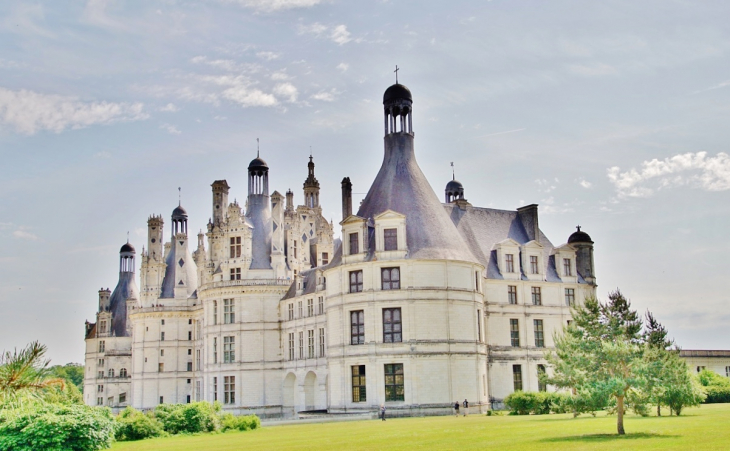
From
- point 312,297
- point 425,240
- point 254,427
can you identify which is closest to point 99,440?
point 254,427

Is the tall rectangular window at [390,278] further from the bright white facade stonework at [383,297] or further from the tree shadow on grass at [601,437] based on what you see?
the tree shadow on grass at [601,437]

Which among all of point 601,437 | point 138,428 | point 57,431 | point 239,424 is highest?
point 57,431

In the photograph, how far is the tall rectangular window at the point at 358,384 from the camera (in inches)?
2110

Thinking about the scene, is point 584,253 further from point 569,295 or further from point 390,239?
point 390,239

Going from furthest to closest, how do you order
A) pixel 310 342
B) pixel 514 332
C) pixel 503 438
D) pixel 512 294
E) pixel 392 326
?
pixel 310 342 < pixel 512 294 < pixel 514 332 < pixel 392 326 < pixel 503 438

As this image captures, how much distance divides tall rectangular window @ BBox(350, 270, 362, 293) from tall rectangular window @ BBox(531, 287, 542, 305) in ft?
50.6

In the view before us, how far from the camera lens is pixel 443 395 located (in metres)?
52.2

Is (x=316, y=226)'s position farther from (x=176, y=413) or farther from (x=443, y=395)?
(x=176, y=413)

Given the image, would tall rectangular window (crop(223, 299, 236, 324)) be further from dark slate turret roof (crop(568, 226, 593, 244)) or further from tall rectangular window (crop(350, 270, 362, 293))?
dark slate turret roof (crop(568, 226, 593, 244))

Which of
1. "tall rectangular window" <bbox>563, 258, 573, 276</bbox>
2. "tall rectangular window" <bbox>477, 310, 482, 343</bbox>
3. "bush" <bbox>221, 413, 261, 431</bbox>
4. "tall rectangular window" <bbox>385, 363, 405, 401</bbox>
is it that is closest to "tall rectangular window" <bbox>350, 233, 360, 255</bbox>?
"tall rectangular window" <bbox>385, 363, 405, 401</bbox>

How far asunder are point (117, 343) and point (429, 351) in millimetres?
60228

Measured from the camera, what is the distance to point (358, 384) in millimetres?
53781

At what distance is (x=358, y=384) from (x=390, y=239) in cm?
1006

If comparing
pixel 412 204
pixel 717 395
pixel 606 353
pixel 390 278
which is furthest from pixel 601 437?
pixel 412 204
